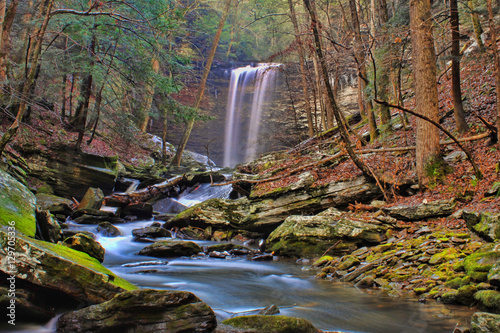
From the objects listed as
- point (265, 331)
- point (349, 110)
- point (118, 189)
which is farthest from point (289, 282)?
point (349, 110)

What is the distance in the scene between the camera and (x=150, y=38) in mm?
8641

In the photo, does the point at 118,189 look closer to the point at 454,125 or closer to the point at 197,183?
the point at 197,183

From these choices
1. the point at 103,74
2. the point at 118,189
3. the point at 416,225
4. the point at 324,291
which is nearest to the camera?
the point at 324,291

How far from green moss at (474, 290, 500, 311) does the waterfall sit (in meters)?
24.1

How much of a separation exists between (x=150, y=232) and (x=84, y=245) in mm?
4123

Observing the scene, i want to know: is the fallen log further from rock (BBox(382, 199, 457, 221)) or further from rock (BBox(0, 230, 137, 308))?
rock (BBox(382, 199, 457, 221))

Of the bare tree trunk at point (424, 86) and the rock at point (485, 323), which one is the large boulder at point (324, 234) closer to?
the bare tree trunk at point (424, 86)

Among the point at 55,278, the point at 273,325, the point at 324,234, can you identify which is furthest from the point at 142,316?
the point at 324,234

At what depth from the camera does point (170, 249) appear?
24.5ft

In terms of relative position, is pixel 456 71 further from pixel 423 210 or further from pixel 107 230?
pixel 107 230

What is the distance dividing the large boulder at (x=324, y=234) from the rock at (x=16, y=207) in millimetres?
5043

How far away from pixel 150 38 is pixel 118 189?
834 centimetres

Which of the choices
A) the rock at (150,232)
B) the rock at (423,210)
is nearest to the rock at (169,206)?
the rock at (150,232)

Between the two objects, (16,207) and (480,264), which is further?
(16,207)
